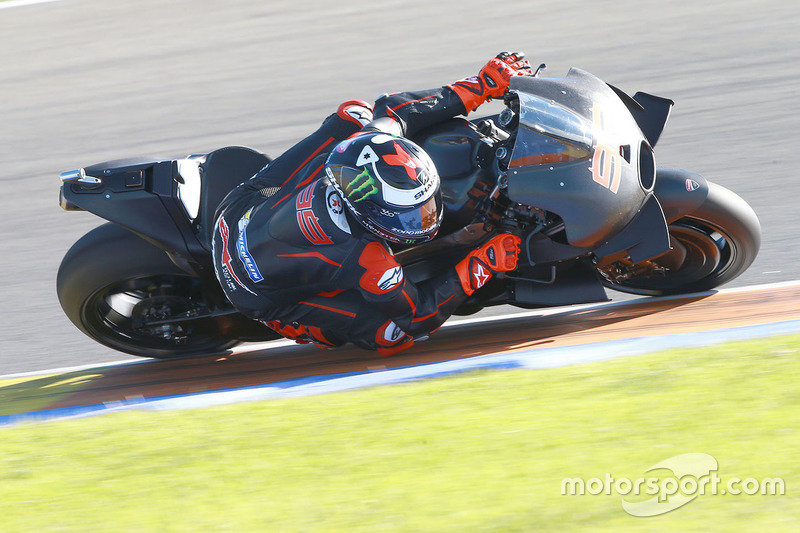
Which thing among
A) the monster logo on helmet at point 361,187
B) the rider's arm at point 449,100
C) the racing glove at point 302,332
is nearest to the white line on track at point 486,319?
the racing glove at point 302,332

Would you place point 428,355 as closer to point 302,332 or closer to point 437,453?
point 302,332

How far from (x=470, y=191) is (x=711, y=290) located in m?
1.71

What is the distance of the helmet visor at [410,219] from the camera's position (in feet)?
11.9

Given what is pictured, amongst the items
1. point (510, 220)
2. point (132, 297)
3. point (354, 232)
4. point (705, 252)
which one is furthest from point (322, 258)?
point (705, 252)

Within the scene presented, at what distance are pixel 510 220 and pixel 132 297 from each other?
6.86 feet

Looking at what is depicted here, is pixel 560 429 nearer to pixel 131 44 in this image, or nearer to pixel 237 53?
pixel 237 53

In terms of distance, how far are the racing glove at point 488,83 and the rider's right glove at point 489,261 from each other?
722mm

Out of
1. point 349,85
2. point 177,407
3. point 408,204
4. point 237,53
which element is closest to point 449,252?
point 408,204

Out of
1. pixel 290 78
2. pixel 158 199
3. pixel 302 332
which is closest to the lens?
pixel 158 199

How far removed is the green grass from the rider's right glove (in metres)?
0.43

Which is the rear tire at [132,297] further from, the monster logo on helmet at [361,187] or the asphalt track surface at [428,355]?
the monster logo on helmet at [361,187]

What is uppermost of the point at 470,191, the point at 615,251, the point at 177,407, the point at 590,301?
the point at 470,191

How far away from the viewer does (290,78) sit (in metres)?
8.02

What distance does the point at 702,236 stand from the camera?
441cm
